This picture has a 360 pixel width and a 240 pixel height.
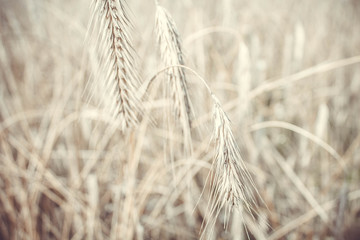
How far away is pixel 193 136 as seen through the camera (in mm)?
1226

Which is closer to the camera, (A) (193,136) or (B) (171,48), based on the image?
(B) (171,48)

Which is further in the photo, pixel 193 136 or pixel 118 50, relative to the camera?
pixel 193 136

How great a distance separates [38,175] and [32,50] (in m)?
0.97

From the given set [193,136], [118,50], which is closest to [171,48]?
[118,50]

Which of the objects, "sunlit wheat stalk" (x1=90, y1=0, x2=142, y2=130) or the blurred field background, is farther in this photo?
the blurred field background

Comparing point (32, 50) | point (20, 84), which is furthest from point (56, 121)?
point (32, 50)

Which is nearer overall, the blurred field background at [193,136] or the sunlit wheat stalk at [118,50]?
the sunlit wheat stalk at [118,50]

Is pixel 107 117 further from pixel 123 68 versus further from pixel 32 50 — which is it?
pixel 32 50

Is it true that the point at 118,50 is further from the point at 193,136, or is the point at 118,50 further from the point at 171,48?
the point at 193,136

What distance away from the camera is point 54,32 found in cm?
143

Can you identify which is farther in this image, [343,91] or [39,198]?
[343,91]

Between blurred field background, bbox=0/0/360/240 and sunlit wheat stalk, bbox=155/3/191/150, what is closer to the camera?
sunlit wheat stalk, bbox=155/3/191/150

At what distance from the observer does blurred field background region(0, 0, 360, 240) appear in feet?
2.70

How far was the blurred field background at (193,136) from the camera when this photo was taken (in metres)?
0.82
